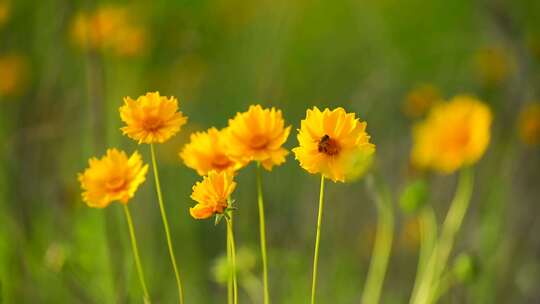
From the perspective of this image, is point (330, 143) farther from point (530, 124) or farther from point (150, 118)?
point (530, 124)

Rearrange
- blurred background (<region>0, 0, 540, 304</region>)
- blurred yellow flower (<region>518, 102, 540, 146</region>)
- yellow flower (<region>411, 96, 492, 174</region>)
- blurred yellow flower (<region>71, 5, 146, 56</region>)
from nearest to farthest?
yellow flower (<region>411, 96, 492, 174</region>)
blurred background (<region>0, 0, 540, 304</region>)
blurred yellow flower (<region>518, 102, 540, 146</region>)
blurred yellow flower (<region>71, 5, 146, 56</region>)

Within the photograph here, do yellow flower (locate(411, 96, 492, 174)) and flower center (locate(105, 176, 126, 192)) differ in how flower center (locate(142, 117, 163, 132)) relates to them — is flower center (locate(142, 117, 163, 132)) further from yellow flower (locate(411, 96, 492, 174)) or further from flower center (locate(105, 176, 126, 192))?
yellow flower (locate(411, 96, 492, 174))

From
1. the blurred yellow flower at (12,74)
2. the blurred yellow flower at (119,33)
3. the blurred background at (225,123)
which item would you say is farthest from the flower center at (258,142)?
the blurred yellow flower at (12,74)

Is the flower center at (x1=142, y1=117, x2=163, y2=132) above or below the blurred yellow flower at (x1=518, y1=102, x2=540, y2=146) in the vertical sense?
below

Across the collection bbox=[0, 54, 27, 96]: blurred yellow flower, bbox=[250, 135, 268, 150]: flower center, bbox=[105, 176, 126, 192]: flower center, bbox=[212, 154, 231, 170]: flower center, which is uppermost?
bbox=[0, 54, 27, 96]: blurred yellow flower

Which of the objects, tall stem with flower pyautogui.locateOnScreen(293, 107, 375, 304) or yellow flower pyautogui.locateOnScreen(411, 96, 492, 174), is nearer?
tall stem with flower pyautogui.locateOnScreen(293, 107, 375, 304)

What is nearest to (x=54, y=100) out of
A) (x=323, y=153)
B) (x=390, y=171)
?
(x=390, y=171)

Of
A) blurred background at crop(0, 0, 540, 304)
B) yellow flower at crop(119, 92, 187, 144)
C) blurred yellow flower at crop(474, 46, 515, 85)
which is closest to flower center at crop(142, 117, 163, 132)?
yellow flower at crop(119, 92, 187, 144)
